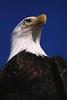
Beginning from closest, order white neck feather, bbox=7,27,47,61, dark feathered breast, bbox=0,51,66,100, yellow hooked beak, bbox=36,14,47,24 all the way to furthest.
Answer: dark feathered breast, bbox=0,51,66,100 < white neck feather, bbox=7,27,47,61 < yellow hooked beak, bbox=36,14,47,24

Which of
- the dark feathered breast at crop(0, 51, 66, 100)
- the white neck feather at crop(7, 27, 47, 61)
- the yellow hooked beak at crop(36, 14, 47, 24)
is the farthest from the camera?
the yellow hooked beak at crop(36, 14, 47, 24)

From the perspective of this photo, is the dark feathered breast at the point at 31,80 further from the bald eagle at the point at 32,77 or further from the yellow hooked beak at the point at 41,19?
the yellow hooked beak at the point at 41,19

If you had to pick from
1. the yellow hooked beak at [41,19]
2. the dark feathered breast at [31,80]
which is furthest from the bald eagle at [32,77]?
the yellow hooked beak at [41,19]

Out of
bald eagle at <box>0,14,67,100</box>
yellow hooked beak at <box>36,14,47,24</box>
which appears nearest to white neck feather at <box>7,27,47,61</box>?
bald eagle at <box>0,14,67,100</box>

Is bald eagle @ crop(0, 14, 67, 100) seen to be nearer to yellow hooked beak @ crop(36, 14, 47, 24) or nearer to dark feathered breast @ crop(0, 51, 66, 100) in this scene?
dark feathered breast @ crop(0, 51, 66, 100)

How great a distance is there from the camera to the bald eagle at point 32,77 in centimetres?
710

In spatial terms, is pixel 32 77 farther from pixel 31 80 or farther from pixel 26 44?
pixel 26 44

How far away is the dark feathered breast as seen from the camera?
7090mm

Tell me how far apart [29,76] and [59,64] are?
0.51 metres

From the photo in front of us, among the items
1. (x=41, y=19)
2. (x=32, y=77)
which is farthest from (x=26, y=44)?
(x=32, y=77)

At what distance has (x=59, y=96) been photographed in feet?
23.7

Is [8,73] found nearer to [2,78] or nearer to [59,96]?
[2,78]

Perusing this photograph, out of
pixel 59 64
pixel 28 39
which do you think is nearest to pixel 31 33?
pixel 28 39

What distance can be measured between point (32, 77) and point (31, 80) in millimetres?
55
